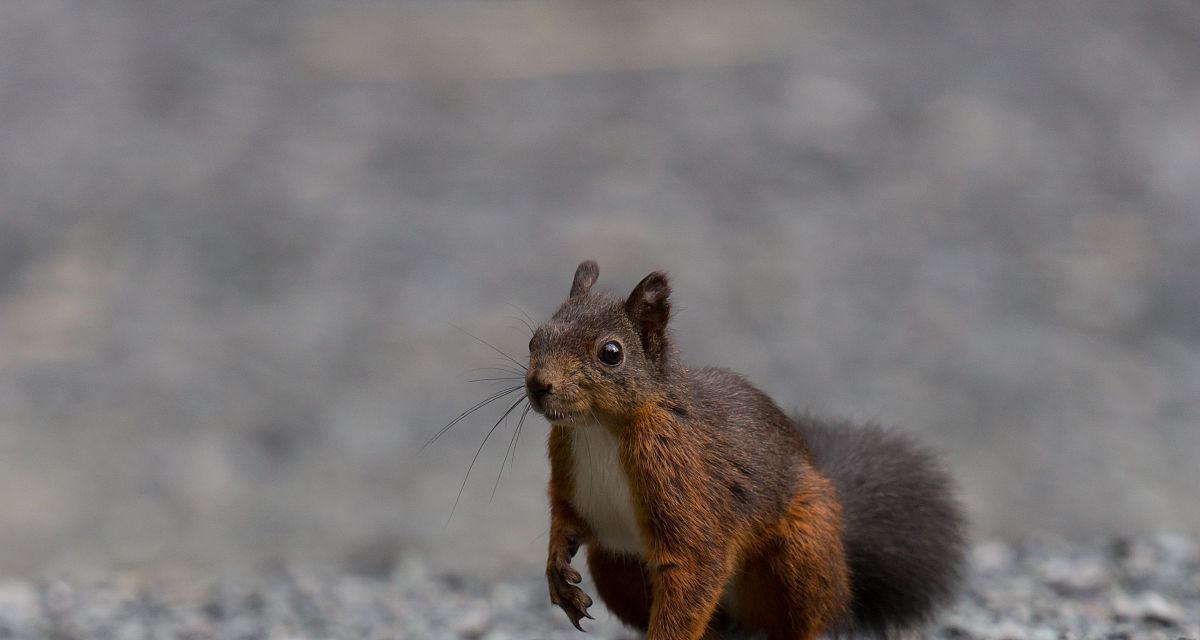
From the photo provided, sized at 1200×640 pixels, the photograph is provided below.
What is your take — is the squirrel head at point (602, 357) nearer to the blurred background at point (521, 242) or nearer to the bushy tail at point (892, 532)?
the bushy tail at point (892, 532)

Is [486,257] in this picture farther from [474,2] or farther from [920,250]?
[474,2]

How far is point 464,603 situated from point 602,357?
2.64 m

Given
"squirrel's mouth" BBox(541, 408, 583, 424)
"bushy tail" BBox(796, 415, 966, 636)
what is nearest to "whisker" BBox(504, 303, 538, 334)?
"squirrel's mouth" BBox(541, 408, 583, 424)

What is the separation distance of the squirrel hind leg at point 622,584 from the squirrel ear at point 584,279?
785 mm

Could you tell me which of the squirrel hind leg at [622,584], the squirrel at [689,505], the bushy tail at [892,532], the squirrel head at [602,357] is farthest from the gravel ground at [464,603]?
the squirrel head at [602,357]

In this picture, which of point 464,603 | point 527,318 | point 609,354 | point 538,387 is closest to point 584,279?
point 609,354

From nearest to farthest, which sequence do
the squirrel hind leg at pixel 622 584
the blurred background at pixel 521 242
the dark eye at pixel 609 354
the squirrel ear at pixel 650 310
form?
the dark eye at pixel 609 354, the squirrel ear at pixel 650 310, the squirrel hind leg at pixel 622 584, the blurred background at pixel 521 242

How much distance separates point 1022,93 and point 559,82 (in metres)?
4.27

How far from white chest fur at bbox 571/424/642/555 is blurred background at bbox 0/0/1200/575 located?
299 centimetres

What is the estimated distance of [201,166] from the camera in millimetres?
12555

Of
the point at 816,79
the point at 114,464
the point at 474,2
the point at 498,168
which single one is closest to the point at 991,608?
the point at 114,464

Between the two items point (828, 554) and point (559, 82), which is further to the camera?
point (559, 82)

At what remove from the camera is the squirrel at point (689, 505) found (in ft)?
13.0

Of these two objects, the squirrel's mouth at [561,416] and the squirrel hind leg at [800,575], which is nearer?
the squirrel's mouth at [561,416]
